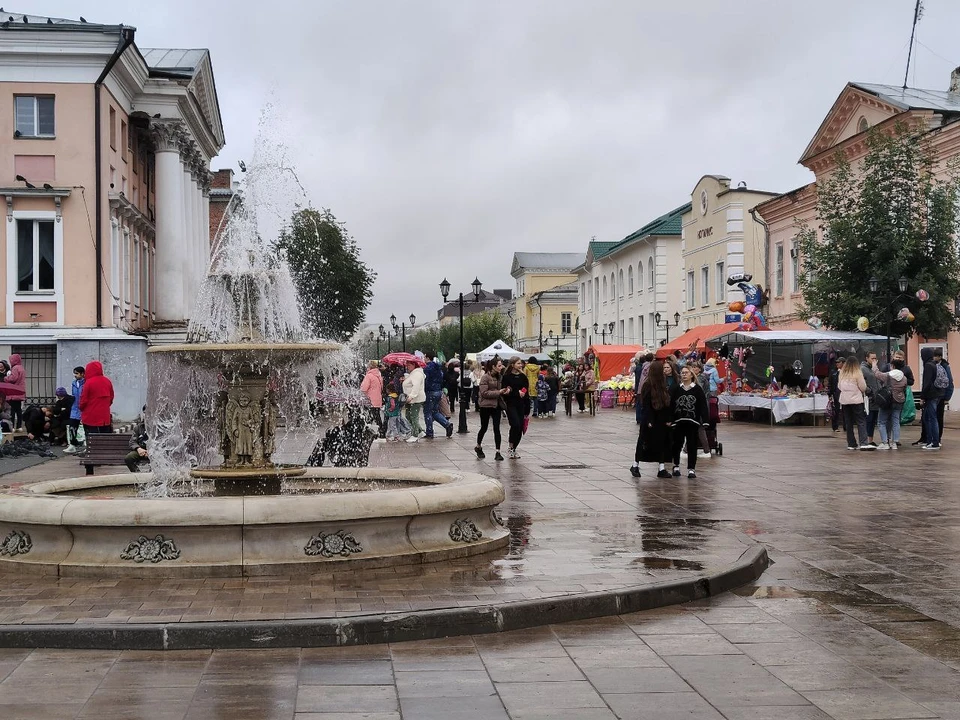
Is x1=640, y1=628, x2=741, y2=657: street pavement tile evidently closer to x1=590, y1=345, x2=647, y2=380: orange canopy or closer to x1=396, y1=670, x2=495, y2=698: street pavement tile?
x1=396, y1=670, x2=495, y2=698: street pavement tile

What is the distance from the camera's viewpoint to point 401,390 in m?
27.8

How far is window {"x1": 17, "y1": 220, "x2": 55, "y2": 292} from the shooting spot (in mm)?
33969

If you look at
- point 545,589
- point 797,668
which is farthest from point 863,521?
point 797,668

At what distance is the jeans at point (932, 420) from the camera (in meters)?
23.3

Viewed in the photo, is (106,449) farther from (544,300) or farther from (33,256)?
(544,300)

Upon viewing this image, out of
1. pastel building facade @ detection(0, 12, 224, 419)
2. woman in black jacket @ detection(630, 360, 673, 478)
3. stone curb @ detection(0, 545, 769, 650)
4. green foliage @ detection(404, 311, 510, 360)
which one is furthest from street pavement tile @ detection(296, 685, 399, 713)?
green foliage @ detection(404, 311, 510, 360)

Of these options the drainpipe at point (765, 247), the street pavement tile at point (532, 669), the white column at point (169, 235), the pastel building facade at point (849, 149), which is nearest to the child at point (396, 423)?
the pastel building facade at point (849, 149)

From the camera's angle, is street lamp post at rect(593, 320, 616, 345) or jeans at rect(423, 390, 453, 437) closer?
jeans at rect(423, 390, 453, 437)

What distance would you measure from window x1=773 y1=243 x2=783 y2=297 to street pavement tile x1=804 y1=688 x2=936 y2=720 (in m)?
44.1

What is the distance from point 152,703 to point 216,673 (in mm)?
594

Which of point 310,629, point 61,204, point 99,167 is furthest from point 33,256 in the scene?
point 310,629

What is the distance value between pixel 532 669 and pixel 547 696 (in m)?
0.54

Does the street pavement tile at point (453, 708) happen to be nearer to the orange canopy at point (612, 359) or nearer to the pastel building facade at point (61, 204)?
the pastel building facade at point (61, 204)

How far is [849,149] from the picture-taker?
42469 mm
